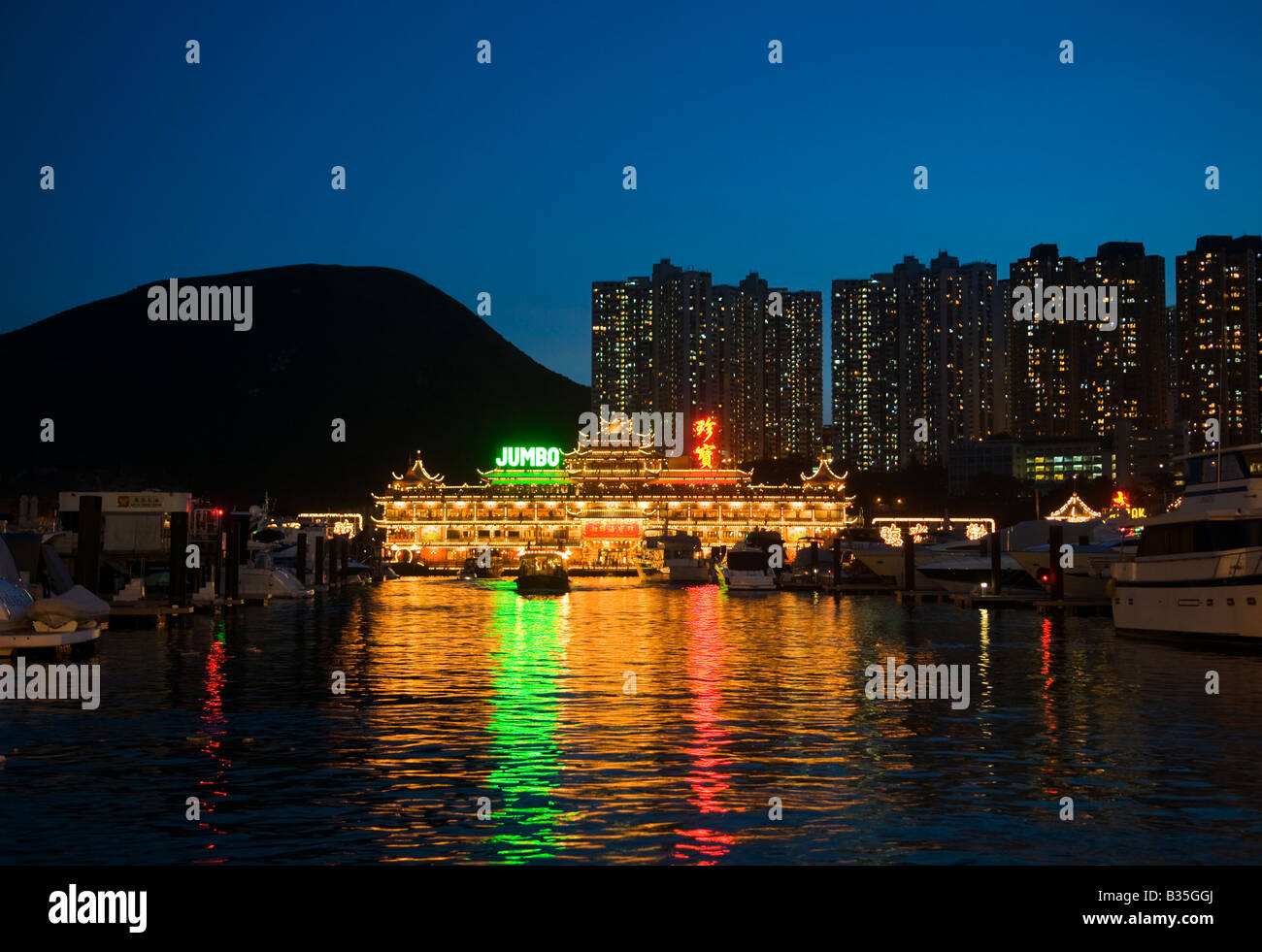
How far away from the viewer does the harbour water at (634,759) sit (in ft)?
56.0

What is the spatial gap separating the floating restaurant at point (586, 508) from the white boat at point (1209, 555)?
14916cm

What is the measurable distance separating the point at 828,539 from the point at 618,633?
145m

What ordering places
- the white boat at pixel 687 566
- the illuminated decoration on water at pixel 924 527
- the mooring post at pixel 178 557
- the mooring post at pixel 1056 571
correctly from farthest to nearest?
the illuminated decoration on water at pixel 924 527
the white boat at pixel 687 566
the mooring post at pixel 1056 571
the mooring post at pixel 178 557

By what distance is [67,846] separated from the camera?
1681 centimetres

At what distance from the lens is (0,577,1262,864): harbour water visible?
56.0 feet

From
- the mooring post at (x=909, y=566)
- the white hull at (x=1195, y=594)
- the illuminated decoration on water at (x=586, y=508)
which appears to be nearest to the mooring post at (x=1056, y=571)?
the white hull at (x=1195, y=594)

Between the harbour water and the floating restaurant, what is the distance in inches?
5832

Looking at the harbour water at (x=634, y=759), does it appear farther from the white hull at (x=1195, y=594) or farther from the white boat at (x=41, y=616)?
the white boat at (x=41, y=616)

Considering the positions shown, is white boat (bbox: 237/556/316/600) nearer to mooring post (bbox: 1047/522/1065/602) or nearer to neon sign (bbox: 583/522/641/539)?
mooring post (bbox: 1047/522/1065/602)
